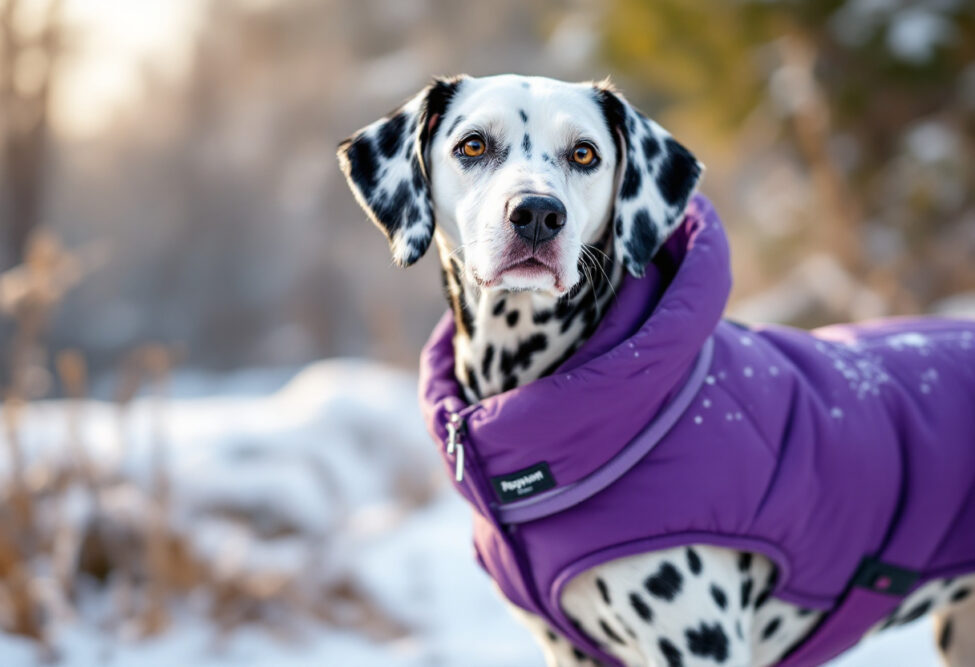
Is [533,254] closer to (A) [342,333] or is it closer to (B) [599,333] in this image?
(B) [599,333]

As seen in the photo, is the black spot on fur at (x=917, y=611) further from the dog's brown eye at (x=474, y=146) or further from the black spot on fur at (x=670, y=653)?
the dog's brown eye at (x=474, y=146)

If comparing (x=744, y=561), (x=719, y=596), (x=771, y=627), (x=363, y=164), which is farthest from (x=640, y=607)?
(x=363, y=164)

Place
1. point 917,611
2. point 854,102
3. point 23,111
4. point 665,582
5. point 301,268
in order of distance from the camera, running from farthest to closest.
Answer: point 301,268 < point 23,111 < point 854,102 < point 917,611 < point 665,582

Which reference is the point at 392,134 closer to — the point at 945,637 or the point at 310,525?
the point at 945,637

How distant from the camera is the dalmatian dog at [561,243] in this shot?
6.66 feet

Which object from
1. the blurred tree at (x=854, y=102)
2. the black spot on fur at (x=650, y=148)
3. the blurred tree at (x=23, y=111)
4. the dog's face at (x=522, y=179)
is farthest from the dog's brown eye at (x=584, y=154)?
the blurred tree at (x=23, y=111)

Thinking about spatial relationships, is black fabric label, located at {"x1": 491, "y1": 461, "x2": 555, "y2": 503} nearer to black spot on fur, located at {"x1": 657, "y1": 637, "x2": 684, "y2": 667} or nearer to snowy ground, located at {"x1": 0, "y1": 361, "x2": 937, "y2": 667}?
black spot on fur, located at {"x1": 657, "y1": 637, "x2": 684, "y2": 667}

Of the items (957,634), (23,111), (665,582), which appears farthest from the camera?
(23,111)

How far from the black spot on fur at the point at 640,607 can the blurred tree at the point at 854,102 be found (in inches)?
219

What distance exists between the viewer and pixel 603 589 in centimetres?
204

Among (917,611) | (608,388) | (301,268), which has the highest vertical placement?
(301,268)

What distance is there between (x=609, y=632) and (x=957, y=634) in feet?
4.17

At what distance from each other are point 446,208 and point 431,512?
3.63 meters

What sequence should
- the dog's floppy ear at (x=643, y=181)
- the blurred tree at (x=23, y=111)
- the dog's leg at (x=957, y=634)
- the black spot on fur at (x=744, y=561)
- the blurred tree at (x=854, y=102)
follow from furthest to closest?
the blurred tree at (x=23, y=111)
the blurred tree at (x=854, y=102)
the dog's leg at (x=957, y=634)
the dog's floppy ear at (x=643, y=181)
the black spot on fur at (x=744, y=561)
